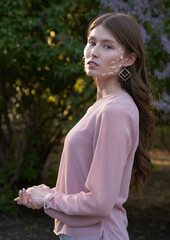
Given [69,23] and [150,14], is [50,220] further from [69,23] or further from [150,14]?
[150,14]

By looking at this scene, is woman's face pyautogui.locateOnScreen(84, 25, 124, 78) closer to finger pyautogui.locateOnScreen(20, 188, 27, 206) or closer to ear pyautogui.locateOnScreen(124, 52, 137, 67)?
ear pyautogui.locateOnScreen(124, 52, 137, 67)

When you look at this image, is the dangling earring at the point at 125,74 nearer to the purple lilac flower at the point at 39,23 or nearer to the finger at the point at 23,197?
the finger at the point at 23,197

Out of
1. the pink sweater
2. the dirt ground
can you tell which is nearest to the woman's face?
the pink sweater

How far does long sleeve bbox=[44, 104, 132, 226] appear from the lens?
1.55 metres

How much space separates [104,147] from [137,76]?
0.43 metres

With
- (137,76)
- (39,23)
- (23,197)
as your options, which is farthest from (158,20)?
(23,197)

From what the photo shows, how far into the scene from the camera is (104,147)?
5.08 ft

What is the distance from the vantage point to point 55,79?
17.9 feet

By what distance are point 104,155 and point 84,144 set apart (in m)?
0.13

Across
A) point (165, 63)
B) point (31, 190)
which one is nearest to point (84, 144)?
point (31, 190)

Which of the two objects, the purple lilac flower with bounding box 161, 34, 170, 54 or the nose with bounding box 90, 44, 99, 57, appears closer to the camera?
the nose with bounding box 90, 44, 99, 57

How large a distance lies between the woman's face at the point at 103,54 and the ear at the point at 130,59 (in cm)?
3

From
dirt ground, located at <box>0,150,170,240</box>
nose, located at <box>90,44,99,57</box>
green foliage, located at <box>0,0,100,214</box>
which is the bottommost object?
dirt ground, located at <box>0,150,170,240</box>

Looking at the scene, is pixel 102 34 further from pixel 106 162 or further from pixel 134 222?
pixel 134 222
